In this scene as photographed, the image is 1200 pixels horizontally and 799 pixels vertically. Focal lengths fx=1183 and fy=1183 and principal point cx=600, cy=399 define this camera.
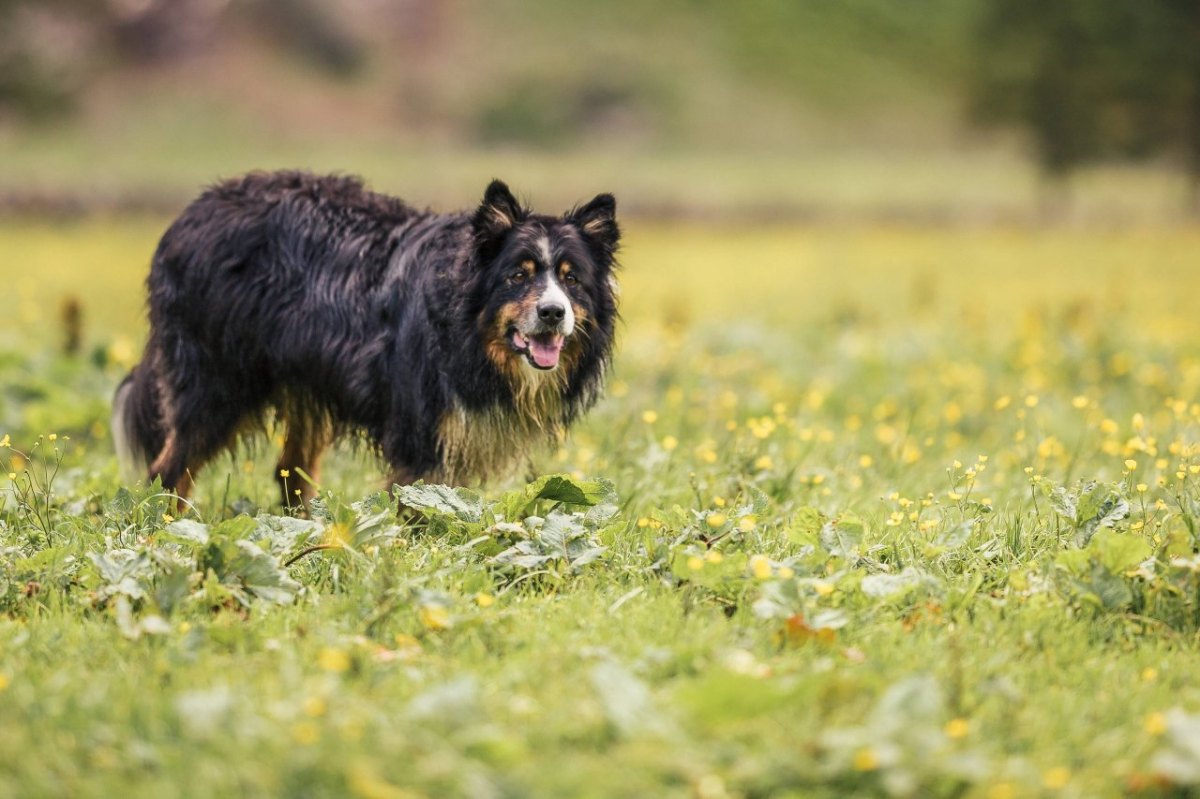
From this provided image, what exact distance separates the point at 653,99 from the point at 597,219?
187 ft

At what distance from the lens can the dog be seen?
4957 mm

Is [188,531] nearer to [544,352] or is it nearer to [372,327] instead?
[372,327]

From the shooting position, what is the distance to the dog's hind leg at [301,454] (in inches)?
221

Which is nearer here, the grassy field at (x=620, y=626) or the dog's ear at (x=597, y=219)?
the grassy field at (x=620, y=626)

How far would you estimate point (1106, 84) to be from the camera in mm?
32688

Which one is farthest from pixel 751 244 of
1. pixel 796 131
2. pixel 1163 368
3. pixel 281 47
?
pixel 281 47

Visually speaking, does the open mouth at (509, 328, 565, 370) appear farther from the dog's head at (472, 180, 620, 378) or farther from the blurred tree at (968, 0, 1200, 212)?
the blurred tree at (968, 0, 1200, 212)

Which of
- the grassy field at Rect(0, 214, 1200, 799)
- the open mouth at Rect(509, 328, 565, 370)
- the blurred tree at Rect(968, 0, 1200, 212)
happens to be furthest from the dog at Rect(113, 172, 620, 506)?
the blurred tree at Rect(968, 0, 1200, 212)

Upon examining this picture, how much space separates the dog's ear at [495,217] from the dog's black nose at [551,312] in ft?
1.20

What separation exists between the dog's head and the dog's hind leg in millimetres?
1168

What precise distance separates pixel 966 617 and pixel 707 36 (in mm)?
65737

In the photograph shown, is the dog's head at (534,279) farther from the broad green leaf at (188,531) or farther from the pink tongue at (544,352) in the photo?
the broad green leaf at (188,531)

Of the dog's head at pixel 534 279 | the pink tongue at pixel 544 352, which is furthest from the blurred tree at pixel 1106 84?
the pink tongue at pixel 544 352

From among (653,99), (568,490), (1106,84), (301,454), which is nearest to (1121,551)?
(568,490)
